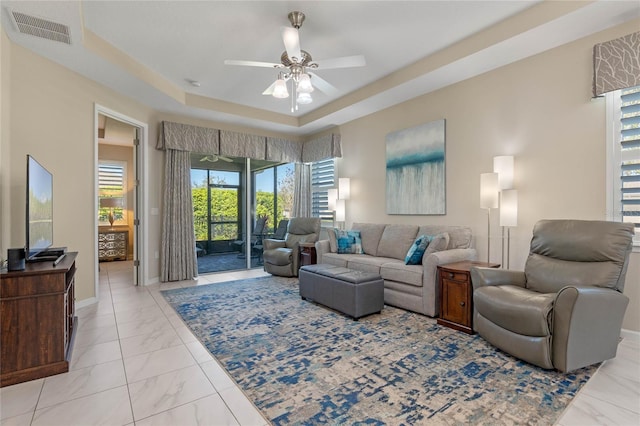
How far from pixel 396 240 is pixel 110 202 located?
6.69 m

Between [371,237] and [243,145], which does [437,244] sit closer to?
[371,237]

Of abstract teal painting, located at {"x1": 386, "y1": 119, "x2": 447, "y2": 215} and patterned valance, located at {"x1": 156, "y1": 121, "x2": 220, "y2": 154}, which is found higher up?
patterned valance, located at {"x1": 156, "y1": 121, "x2": 220, "y2": 154}

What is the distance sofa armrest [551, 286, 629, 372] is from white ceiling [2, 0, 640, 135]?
2.30 meters

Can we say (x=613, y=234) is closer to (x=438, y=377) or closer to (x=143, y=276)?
(x=438, y=377)

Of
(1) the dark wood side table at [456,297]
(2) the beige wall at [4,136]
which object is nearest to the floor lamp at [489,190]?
(1) the dark wood side table at [456,297]

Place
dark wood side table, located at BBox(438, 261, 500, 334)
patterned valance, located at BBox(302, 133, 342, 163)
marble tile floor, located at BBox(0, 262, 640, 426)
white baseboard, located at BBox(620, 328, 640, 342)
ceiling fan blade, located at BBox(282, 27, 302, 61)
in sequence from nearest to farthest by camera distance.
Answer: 1. marble tile floor, located at BBox(0, 262, 640, 426)
2. ceiling fan blade, located at BBox(282, 27, 302, 61)
3. white baseboard, located at BBox(620, 328, 640, 342)
4. dark wood side table, located at BBox(438, 261, 500, 334)
5. patterned valance, located at BBox(302, 133, 342, 163)

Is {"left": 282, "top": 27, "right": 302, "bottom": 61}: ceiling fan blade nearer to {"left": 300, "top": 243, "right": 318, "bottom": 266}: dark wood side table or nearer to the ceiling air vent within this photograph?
the ceiling air vent

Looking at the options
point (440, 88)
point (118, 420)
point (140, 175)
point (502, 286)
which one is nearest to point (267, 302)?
point (118, 420)

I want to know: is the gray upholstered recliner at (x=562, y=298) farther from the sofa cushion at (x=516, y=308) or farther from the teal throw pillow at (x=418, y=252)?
the teal throw pillow at (x=418, y=252)

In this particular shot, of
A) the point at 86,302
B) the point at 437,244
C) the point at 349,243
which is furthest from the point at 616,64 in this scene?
the point at 86,302

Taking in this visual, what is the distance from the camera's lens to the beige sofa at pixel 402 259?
3311 mm

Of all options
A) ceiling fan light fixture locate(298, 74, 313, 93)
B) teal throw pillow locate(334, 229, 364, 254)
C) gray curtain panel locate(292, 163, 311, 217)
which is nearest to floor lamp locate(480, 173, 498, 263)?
teal throw pillow locate(334, 229, 364, 254)

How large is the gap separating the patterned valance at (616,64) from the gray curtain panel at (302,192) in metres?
4.81

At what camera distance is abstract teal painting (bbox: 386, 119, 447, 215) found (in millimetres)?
4281
